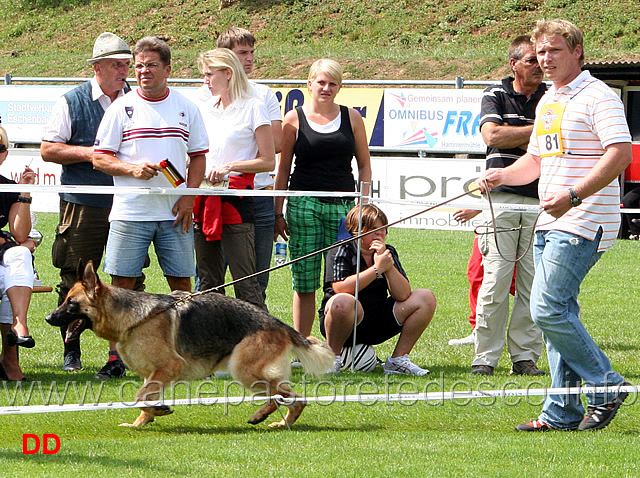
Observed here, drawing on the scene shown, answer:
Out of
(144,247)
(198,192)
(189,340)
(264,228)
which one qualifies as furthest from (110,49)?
(189,340)

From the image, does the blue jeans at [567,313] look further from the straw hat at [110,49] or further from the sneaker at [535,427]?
the straw hat at [110,49]

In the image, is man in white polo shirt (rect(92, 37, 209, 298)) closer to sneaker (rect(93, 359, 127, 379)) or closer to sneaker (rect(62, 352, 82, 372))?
sneaker (rect(93, 359, 127, 379))

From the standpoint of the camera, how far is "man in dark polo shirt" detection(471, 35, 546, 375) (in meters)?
6.26

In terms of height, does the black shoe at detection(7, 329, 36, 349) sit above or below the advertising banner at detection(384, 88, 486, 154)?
below

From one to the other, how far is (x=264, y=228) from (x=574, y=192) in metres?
2.79

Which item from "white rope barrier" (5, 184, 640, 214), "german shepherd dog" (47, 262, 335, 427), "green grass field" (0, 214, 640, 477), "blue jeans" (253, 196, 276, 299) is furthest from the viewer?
"blue jeans" (253, 196, 276, 299)

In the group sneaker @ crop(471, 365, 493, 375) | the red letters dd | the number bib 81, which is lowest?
sneaker @ crop(471, 365, 493, 375)

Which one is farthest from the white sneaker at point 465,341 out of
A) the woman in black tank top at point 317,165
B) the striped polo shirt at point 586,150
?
the striped polo shirt at point 586,150

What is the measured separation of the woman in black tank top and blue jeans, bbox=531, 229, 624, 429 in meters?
2.17

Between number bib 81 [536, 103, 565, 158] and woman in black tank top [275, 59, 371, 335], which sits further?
woman in black tank top [275, 59, 371, 335]

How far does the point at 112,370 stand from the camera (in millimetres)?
6227

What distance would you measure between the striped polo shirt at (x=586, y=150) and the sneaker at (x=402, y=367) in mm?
2036

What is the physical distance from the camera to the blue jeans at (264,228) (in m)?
6.60

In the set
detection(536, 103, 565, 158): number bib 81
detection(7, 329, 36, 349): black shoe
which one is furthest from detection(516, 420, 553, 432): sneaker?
detection(7, 329, 36, 349): black shoe
